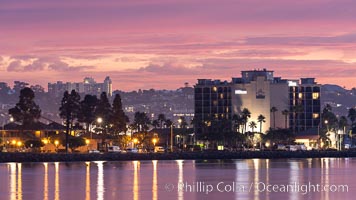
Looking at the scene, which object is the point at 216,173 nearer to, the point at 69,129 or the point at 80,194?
the point at 80,194

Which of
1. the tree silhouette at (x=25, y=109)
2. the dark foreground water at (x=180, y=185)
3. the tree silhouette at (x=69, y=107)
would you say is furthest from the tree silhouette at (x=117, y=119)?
the dark foreground water at (x=180, y=185)

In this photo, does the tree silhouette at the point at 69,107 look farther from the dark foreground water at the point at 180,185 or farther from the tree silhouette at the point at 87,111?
the dark foreground water at the point at 180,185

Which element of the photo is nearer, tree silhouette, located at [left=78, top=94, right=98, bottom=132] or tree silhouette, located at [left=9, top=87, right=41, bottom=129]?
tree silhouette, located at [left=9, top=87, right=41, bottom=129]

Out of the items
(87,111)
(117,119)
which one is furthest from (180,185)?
(117,119)

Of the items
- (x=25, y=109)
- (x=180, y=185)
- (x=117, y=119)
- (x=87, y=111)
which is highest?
(x=87, y=111)

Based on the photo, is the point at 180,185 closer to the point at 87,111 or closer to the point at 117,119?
the point at 87,111

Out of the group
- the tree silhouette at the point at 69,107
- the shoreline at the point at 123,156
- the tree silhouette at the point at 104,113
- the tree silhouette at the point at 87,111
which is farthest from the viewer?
the tree silhouette at the point at 104,113

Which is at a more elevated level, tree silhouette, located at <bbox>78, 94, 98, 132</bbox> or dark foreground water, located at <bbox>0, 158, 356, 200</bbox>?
tree silhouette, located at <bbox>78, 94, 98, 132</bbox>

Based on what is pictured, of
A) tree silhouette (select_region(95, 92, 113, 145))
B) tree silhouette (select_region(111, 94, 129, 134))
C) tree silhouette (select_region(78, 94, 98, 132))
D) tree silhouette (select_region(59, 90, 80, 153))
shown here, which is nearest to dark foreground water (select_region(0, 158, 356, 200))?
tree silhouette (select_region(59, 90, 80, 153))

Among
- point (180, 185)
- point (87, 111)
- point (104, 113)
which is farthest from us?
point (104, 113)

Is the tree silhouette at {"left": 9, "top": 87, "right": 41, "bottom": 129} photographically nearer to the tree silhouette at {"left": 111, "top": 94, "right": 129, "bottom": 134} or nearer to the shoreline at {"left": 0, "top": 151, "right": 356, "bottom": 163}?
the shoreline at {"left": 0, "top": 151, "right": 356, "bottom": 163}

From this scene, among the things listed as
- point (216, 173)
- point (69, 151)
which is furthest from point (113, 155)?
point (216, 173)

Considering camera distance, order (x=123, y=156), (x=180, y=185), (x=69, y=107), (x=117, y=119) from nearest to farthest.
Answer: (x=180, y=185) → (x=69, y=107) → (x=123, y=156) → (x=117, y=119)

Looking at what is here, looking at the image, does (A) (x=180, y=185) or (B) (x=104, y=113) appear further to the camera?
(B) (x=104, y=113)
